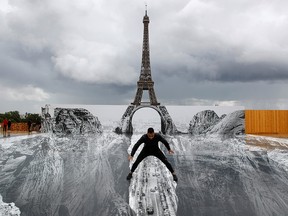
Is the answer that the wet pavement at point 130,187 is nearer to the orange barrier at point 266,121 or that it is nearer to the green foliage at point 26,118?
the orange barrier at point 266,121

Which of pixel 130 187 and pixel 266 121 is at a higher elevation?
pixel 266 121

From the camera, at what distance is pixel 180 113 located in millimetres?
21703

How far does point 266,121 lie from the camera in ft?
72.9

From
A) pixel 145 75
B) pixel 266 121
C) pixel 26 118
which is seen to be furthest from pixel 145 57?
pixel 26 118

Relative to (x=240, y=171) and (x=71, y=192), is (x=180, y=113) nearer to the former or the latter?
(x=240, y=171)

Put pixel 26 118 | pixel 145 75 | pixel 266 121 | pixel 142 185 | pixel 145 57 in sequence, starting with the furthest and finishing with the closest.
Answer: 1. pixel 26 118
2. pixel 145 75
3. pixel 145 57
4. pixel 266 121
5. pixel 142 185

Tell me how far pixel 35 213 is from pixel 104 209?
1.13 meters

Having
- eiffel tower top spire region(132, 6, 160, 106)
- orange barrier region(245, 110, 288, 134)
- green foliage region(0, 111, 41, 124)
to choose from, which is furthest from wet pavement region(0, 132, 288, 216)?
green foliage region(0, 111, 41, 124)

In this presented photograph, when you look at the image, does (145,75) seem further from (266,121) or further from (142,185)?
(142,185)

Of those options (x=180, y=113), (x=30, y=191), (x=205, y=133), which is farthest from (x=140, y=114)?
(x=30, y=191)

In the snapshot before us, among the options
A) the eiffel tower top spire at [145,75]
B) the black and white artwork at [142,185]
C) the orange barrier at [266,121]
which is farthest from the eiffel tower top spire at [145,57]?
the black and white artwork at [142,185]

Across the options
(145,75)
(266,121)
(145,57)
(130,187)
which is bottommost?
(130,187)

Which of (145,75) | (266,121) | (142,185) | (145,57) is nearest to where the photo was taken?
(142,185)

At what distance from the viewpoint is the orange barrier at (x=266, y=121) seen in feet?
72.3
